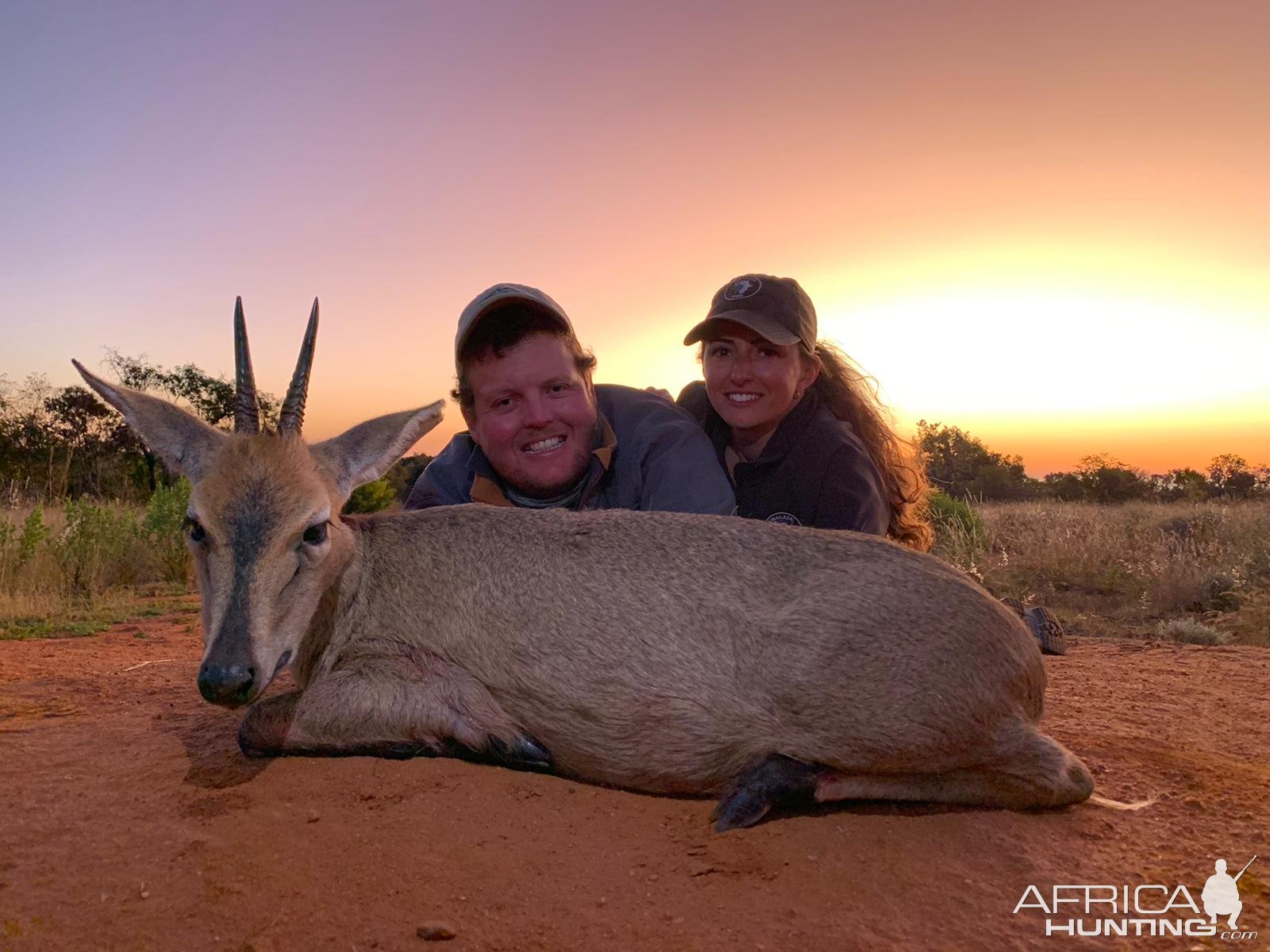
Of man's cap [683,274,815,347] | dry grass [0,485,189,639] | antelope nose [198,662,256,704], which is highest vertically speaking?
man's cap [683,274,815,347]

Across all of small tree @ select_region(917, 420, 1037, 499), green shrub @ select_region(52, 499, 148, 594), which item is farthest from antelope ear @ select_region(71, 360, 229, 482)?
small tree @ select_region(917, 420, 1037, 499)

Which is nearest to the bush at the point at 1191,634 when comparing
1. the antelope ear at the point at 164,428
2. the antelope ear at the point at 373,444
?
the antelope ear at the point at 373,444

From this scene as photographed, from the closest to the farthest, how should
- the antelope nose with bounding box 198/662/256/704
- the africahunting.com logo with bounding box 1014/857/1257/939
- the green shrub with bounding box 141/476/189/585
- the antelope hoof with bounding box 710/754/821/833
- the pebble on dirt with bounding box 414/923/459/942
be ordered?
the pebble on dirt with bounding box 414/923/459/942 < the africahunting.com logo with bounding box 1014/857/1257/939 < the antelope nose with bounding box 198/662/256/704 < the antelope hoof with bounding box 710/754/821/833 < the green shrub with bounding box 141/476/189/585

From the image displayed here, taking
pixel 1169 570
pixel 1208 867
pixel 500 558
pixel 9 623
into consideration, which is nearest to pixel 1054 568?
pixel 1169 570

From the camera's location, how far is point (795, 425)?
22.5 ft

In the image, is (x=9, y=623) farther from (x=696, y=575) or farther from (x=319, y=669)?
(x=696, y=575)

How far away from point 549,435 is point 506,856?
3.55m

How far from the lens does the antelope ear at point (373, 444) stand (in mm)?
4707

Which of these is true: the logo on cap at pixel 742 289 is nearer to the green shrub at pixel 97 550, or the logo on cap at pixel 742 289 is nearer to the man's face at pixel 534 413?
the man's face at pixel 534 413

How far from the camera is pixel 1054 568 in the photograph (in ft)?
43.6

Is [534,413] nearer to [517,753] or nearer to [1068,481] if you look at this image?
[517,753]

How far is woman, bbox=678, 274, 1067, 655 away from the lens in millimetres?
6320

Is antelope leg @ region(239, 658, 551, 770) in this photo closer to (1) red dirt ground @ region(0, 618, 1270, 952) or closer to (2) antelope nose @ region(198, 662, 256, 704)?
(1) red dirt ground @ region(0, 618, 1270, 952)

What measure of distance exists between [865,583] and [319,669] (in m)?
2.86
